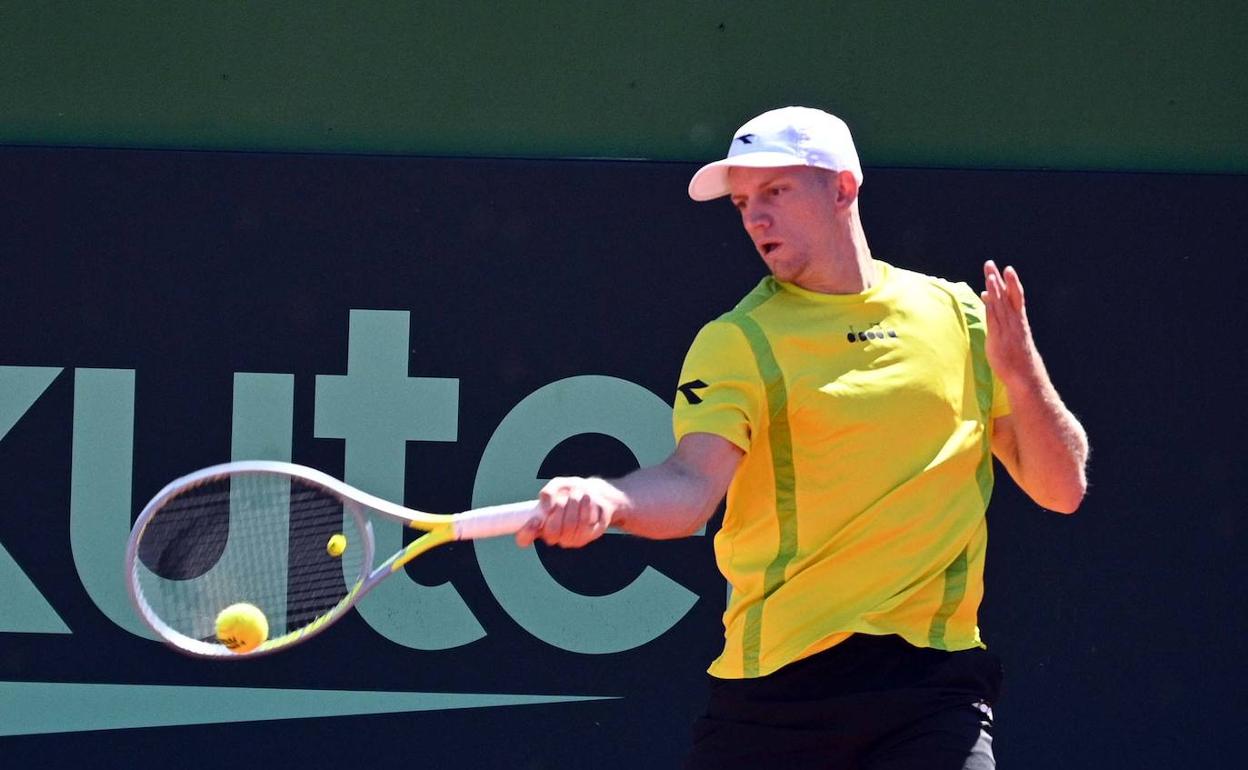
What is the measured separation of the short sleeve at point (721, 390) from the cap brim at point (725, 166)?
28cm

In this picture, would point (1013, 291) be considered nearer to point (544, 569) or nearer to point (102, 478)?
point (544, 569)

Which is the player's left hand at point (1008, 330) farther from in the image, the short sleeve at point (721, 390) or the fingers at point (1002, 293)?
the short sleeve at point (721, 390)

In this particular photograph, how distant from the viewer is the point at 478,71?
457cm

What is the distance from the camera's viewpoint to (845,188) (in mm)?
2938

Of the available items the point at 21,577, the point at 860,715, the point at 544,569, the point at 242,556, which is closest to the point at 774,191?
the point at 860,715

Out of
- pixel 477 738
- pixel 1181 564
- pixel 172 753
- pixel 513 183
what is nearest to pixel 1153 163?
pixel 1181 564

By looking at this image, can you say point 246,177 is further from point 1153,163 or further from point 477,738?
point 1153,163

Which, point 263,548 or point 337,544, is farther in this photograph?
point 263,548

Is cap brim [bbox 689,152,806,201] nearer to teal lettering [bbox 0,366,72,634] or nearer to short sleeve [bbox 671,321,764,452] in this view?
short sleeve [bbox 671,321,764,452]

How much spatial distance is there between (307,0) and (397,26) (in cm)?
26

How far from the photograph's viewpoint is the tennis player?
2738 millimetres

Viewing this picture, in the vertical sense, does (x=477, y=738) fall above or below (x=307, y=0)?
below

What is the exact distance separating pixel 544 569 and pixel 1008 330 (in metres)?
1.96

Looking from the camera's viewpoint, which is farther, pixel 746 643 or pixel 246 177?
pixel 246 177
